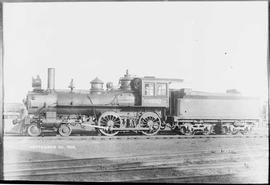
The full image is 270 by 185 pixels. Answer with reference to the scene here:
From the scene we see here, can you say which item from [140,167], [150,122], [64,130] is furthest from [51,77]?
[140,167]

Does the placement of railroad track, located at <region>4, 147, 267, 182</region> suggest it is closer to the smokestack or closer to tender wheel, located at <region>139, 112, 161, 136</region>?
tender wheel, located at <region>139, 112, 161, 136</region>

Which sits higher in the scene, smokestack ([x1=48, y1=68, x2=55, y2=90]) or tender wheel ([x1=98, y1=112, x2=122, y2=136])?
smokestack ([x1=48, y1=68, x2=55, y2=90])

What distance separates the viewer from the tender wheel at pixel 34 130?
3.98 metres

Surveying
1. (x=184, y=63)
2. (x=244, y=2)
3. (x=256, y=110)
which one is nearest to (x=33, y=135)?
(x=184, y=63)

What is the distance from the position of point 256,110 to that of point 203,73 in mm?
725

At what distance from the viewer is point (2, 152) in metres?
3.99

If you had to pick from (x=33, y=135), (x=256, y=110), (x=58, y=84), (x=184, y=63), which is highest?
(x=184, y=63)

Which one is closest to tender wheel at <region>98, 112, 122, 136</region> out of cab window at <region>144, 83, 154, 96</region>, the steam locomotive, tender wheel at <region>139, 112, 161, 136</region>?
the steam locomotive

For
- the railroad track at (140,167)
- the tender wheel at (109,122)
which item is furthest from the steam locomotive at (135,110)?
the railroad track at (140,167)

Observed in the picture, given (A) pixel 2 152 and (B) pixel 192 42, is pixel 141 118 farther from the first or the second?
(A) pixel 2 152

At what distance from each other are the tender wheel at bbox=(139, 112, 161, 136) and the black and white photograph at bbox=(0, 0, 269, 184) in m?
0.03

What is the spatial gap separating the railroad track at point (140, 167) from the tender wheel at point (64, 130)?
1.03ft

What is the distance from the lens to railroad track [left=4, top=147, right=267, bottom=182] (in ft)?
12.7

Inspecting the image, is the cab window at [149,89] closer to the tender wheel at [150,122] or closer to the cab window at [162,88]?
the cab window at [162,88]
